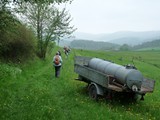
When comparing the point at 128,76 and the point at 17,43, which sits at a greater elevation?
the point at 17,43

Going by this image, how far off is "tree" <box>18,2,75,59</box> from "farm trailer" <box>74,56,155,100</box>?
19.9 meters

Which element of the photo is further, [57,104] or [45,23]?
[45,23]

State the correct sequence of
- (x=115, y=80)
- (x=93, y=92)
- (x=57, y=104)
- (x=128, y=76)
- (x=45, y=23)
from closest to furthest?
(x=57, y=104) → (x=128, y=76) → (x=115, y=80) → (x=93, y=92) → (x=45, y=23)

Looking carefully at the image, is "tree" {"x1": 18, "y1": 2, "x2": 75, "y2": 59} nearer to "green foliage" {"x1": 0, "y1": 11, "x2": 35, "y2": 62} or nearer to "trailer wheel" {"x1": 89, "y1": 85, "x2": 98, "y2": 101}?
"green foliage" {"x1": 0, "y1": 11, "x2": 35, "y2": 62}

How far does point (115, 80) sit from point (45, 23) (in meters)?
23.4

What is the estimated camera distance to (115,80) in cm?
1630

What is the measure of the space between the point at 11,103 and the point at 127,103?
21.8 ft

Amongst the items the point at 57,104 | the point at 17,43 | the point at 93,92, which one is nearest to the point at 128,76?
the point at 93,92

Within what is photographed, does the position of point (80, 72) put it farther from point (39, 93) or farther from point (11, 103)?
point (11, 103)

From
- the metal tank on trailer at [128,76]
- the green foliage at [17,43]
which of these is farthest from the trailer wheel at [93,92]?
the green foliage at [17,43]

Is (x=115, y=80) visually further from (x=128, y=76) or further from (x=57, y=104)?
(x=57, y=104)

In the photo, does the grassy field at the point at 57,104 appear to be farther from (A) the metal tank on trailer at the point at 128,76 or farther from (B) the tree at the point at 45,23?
(B) the tree at the point at 45,23

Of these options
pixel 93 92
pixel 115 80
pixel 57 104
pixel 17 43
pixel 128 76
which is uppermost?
pixel 17 43

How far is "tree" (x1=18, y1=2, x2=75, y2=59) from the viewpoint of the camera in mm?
36656
